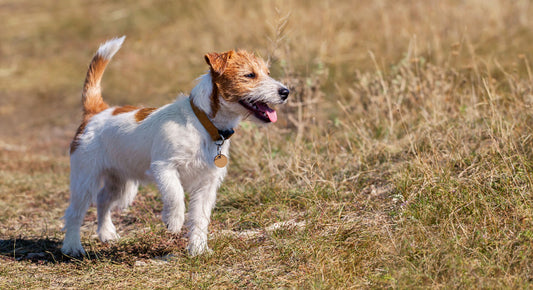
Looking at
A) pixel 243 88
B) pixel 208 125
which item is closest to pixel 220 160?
pixel 208 125

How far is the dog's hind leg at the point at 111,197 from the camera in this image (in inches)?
191

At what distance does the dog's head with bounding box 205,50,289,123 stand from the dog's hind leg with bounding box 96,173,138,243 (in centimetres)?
139

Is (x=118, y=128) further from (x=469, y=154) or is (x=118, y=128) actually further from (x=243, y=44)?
(x=243, y=44)

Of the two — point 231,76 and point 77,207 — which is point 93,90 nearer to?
point 77,207

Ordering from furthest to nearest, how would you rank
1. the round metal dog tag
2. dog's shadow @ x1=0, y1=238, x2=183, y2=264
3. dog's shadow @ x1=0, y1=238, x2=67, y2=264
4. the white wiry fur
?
1. the white wiry fur
2. dog's shadow @ x1=0, y1=238, x2=67, y2=264
3. dog's shadow @ x1=0, y1=238, x2=183, y2=264
4. the round metal dog tag

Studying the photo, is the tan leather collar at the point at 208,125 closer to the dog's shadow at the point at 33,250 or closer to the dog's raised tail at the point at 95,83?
the dog's raised tail at the point at 95,83

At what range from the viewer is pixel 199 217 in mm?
4121

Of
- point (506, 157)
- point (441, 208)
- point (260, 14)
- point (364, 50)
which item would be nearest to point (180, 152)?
point (441, 208)

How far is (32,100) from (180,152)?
9.27 meters

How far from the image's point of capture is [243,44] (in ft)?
37.5

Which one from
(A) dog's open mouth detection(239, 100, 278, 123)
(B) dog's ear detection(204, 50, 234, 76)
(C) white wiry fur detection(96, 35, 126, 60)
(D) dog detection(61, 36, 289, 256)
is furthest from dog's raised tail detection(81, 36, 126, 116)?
(A) dog's open mouth detection(239, 100, 278, 123)

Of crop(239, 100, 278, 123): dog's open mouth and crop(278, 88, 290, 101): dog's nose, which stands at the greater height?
crop(278, 88, 290, 101): dog's nose

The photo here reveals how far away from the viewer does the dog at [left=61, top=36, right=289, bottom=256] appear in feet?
12.9

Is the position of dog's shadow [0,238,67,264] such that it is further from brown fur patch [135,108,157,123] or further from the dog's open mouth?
the dog's open mouth
